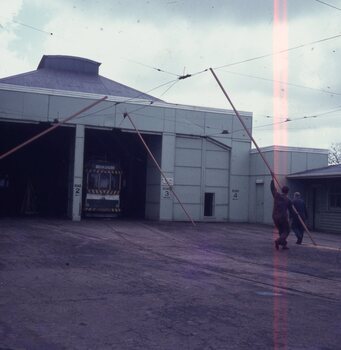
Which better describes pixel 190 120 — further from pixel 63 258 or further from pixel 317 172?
pixel 63 258

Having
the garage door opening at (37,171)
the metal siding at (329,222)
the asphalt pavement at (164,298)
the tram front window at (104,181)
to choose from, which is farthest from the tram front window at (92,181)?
the asphalt pavement at (164,298)

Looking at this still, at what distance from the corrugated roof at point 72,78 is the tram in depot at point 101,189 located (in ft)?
26.7

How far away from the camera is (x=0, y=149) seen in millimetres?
40281

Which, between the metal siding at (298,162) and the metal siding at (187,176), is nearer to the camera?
the metal siding at (298,162)

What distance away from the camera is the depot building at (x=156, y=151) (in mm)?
29578

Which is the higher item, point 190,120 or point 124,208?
point 190,120

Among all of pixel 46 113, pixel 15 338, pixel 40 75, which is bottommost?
pixel 15 338

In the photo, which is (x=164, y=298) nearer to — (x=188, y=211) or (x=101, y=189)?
(x=101, y=189)

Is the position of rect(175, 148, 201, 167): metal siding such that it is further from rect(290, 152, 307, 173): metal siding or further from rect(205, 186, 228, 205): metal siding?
rect(290, 152, 307, 173): metal siding

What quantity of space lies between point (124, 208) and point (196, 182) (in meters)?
8.57

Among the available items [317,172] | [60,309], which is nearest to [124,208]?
[317,172]

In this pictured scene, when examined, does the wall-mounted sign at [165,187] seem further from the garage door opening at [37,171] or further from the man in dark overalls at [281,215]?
the man in dark overalls at [281,215]

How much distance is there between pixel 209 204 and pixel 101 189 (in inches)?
274

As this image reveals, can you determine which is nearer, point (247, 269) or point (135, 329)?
point (135, 329)
